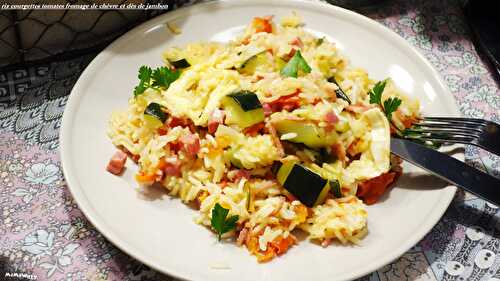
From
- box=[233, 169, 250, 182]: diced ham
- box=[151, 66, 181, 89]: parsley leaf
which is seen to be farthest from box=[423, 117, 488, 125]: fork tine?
box=[151, 66, 181, 89]: parsley leaf

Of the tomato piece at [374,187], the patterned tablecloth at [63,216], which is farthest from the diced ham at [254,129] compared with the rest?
the patterned tablecloth at [63,216]

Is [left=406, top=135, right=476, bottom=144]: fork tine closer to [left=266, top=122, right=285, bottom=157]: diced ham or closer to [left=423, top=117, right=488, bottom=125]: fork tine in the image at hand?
[left=423, top=117, right=488, bottom=125]: fork tine

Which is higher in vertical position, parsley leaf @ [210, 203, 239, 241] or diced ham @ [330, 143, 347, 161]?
diced ham @ [330, 143, 347, 161]

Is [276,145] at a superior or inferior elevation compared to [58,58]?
superior

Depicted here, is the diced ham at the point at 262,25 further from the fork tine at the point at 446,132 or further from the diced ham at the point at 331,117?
the fork tine at the point at 446,132

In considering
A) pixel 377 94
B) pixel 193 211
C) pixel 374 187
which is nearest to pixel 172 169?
pixel 193 211

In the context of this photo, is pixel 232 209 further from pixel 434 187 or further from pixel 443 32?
pixel 443 32

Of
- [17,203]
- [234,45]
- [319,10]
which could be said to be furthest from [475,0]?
[17,203]

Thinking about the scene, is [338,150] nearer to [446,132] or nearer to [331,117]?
[331,117]
